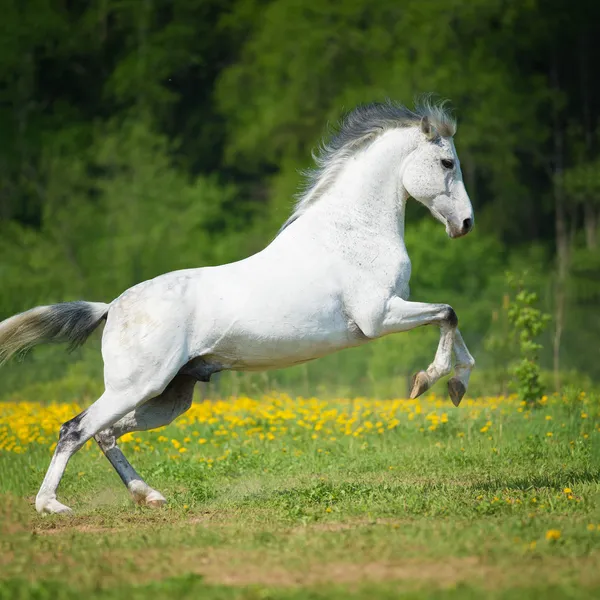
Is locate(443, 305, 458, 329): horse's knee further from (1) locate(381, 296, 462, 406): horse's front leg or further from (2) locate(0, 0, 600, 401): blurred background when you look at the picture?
(2) locate(0, 0, 600, 401): blurred background

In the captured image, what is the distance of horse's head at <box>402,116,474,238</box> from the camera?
8.14 m

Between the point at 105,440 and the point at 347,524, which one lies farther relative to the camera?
the point at 105,440

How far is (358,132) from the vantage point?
837cm

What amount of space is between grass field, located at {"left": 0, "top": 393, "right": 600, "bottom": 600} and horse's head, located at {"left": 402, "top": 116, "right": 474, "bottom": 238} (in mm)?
1993

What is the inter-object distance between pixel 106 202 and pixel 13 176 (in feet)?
11.8

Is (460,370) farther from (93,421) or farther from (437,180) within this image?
(93,421)

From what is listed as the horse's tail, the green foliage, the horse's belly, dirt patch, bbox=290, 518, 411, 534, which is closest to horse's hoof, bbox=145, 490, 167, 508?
the horse's belly

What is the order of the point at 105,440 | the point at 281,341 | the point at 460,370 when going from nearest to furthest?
the point at 281,341 < the point at 460,370 < the point at 105,440

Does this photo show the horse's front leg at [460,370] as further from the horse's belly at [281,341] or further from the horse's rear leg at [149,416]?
the horse's rear leg at [149,416]

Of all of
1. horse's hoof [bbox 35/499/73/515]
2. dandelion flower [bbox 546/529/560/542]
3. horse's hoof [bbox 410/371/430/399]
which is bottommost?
horse's hoof [bbox 35/499/73/515]

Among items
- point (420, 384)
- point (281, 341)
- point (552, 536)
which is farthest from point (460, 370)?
point (552, 536)

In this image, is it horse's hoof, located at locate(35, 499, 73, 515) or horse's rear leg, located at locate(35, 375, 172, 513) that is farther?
horse's rear leg, located at locate(35, 375, 172, 513)

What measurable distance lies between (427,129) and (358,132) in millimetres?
545

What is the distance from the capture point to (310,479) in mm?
8703
